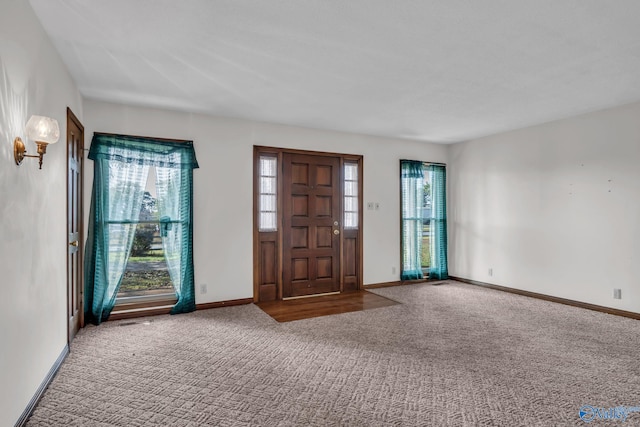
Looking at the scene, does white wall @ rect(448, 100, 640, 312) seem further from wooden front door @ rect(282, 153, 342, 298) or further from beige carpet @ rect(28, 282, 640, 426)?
wooden front door @ rect(282, 153, 342, 298)

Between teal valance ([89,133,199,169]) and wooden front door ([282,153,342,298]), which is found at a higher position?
teal valance ([89,133,199,169])

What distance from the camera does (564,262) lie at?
4828mm

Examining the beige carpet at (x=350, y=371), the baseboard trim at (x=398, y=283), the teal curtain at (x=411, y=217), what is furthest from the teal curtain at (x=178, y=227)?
the teal curtain at (x=411, y=217)

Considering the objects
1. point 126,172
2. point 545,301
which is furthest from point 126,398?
point 545,301

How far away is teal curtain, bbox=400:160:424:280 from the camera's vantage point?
6.18 meters

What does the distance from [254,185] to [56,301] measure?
265 cm

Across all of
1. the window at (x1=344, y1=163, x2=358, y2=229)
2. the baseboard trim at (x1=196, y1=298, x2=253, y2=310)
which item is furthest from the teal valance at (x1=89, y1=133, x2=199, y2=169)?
the window at (x1=344, y1=163, x2=358, y2=229)

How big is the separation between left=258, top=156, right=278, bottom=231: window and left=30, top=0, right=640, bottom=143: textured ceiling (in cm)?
82

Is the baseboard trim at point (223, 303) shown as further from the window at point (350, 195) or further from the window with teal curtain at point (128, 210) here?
the window at point (350, 195)

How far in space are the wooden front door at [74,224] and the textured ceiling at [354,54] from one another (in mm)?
538

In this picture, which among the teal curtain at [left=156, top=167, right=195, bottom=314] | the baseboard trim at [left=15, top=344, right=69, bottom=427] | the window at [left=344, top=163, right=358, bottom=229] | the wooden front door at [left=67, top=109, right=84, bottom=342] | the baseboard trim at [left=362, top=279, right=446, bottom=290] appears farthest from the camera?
the baseboard trim at [left=362, top=279, right=446, bottom=290]

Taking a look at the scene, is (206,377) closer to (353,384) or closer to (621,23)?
(353,384)

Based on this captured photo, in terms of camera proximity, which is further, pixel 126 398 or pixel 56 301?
pixel 56 301

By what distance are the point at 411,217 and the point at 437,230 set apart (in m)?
0.66
